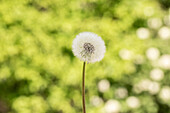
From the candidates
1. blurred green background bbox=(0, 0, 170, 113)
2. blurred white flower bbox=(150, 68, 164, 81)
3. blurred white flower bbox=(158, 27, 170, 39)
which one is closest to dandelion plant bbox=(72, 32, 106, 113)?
blurred green background bbox=(0, 0, 170, 113)

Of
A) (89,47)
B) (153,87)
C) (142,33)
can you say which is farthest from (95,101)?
(89,47)

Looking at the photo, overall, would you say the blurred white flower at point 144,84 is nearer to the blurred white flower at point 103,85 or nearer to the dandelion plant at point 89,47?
the blurred white flower at point 103,85

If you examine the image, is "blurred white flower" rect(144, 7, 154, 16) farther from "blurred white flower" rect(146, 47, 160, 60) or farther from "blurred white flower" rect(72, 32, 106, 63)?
"blurred white flower" rect(72, 32, 106, 63)

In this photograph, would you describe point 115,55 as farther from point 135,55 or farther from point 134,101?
point 134,101

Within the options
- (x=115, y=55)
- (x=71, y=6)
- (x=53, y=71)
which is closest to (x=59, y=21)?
(x=71, y=6)

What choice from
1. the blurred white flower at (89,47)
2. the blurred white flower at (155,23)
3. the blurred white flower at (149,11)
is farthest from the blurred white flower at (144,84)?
the blurred white flower at (89,47)

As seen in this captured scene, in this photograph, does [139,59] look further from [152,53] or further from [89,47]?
[89,47]

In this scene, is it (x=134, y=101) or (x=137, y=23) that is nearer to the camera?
(x=134, y=101)
